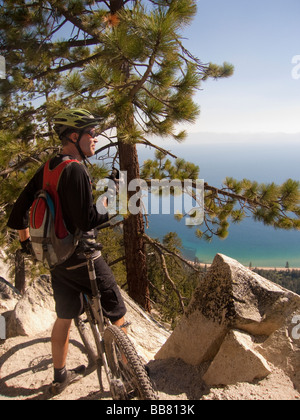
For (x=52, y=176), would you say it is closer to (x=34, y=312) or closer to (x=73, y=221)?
(x=73, y=221)

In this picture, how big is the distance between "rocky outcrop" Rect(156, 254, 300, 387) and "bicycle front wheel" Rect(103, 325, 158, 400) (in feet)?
3.47

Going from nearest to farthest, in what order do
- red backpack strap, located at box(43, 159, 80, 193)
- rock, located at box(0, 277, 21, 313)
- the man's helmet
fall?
red backpack strap, located at box(43, 159, 80, 193), the man's helmet, rock, located at box(0, 277, 21, 313)

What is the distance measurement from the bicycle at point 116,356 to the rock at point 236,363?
1.03 m

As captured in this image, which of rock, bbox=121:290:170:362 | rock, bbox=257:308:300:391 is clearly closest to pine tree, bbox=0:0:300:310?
rock, bbox=121:290:170:362

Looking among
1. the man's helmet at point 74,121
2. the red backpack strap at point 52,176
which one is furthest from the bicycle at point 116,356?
the man's helmet at point 74,121

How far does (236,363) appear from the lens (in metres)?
2.65

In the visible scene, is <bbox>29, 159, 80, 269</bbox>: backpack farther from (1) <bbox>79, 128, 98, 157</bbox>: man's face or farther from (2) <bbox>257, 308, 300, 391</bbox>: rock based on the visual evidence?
(2) <bbox>257, 308, 300, 391</bbox>: rock

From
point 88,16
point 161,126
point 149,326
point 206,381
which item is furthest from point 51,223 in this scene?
point 88,16

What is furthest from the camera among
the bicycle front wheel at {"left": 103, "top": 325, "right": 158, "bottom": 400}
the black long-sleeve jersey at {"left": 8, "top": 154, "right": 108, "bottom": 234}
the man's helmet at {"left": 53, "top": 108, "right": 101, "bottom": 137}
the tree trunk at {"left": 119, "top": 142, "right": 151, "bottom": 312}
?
the tree trunk at {"left": 119, "top": 142, "right": 151, "bottom": 312}

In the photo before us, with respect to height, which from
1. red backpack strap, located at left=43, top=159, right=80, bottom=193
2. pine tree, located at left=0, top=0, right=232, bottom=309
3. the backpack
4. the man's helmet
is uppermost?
pine tree, located at left=0, top=0, right=232, bottom=309

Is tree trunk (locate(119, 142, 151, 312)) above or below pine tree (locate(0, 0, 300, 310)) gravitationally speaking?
below

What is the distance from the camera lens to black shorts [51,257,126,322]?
2.35m

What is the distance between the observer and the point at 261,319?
2.92 metres
